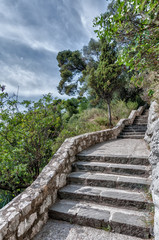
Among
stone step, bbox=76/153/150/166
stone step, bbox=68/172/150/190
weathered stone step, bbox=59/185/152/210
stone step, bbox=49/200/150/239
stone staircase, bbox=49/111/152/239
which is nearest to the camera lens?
stone step, bbox=49/200/150/239

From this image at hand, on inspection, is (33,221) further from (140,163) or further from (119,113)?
(119,113)

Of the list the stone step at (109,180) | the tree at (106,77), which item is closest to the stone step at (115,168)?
the stone step at (109,180)

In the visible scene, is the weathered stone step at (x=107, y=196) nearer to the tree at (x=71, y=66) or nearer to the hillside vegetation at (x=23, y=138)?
the hillside vegetation at (x=23, y=138)

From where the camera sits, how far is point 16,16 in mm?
3648

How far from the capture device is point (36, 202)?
194cm

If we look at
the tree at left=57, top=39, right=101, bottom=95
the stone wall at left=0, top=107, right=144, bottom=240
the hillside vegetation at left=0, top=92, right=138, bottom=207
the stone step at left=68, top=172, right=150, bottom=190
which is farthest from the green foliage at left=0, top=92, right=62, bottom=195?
the tree at left=57, top=39, right=101, bottom=95

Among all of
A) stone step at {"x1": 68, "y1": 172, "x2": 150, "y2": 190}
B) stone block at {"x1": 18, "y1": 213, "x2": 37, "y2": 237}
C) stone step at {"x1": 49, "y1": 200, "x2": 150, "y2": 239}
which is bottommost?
stone step at {"x1": 49, "y1": 200, "x2": 150, "y2": 239}

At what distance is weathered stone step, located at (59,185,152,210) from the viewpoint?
204 centimetres

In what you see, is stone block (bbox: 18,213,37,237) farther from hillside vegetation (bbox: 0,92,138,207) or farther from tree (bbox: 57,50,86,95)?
tree (bbox: 57,50,86,95)

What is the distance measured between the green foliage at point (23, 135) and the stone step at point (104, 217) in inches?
56.5

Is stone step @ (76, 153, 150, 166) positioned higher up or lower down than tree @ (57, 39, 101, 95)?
lower down

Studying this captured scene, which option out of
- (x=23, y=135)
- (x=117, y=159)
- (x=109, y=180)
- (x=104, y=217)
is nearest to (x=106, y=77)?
(x=117, y=159)

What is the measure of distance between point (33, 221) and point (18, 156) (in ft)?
5.71

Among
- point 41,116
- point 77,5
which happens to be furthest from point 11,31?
point 41,116
